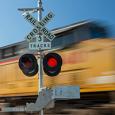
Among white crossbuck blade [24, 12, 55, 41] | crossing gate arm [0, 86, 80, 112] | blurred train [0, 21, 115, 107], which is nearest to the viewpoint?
crossing gate arm [0, 86, 80, 112]

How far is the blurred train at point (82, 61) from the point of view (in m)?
13.9

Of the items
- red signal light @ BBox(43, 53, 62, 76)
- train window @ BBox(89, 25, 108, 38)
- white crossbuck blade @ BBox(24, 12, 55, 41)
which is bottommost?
red signal light @ BBox(43, 53, 62, 76)

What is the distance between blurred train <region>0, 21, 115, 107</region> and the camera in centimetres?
1387

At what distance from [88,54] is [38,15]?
18.0 feet

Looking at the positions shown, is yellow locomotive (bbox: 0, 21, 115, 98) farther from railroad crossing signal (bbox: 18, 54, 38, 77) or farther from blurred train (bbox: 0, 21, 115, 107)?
railroad crossing signal (bbox: 18, 54, 38, 77)

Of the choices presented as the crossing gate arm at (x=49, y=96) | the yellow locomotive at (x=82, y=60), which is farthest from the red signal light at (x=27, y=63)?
the yellow locomotive at (x=82, y=60)

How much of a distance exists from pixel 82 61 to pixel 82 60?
1.4 inches

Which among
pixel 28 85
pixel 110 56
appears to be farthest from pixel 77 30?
pixel 28 85

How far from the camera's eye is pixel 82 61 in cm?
1473

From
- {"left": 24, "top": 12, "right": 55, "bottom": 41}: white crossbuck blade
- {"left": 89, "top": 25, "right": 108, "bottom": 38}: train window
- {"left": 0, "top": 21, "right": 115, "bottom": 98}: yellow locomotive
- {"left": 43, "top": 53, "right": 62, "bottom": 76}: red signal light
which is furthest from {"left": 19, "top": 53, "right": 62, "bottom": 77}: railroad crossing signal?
{"left": 89, "top": 25, "right": 108, "bottom": 38}: train window

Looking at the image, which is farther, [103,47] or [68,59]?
[68,59]

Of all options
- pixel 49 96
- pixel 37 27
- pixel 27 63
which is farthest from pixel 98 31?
pixel 49 96

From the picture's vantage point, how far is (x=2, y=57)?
19.7m

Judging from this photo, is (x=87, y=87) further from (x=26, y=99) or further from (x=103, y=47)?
(x=26, y=99)
